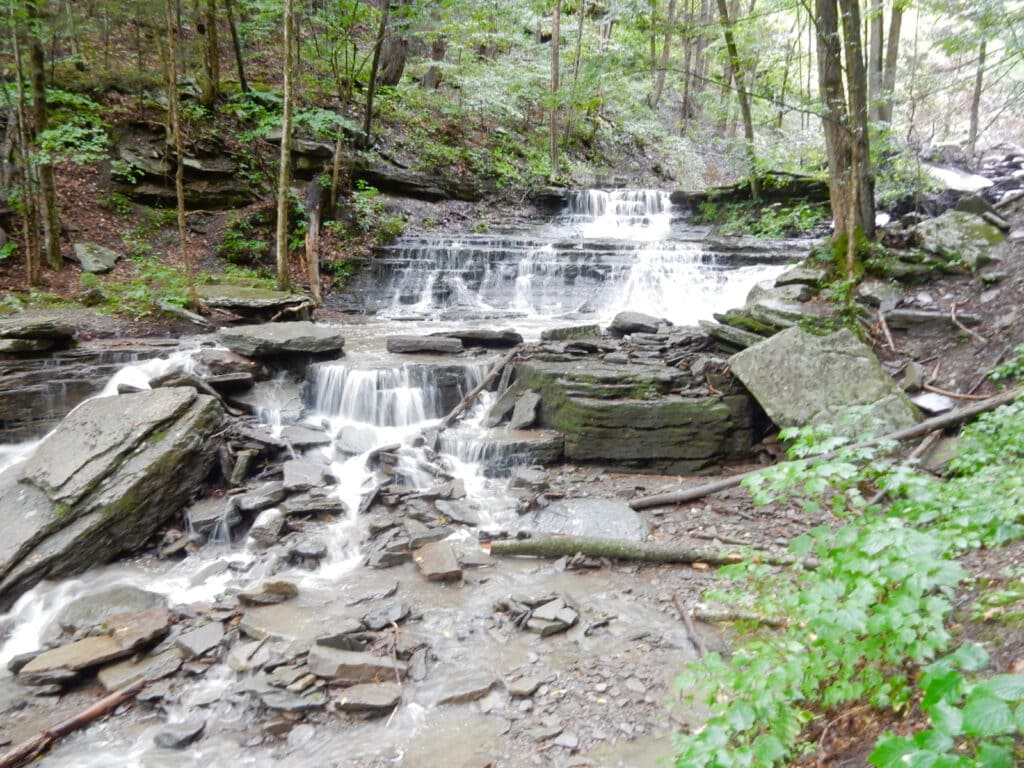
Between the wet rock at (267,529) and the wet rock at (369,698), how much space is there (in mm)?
2512

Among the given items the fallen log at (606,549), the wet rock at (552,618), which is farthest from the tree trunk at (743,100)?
the wet rock at (552,618)

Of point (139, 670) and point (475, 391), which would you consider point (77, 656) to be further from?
point (475, 391)

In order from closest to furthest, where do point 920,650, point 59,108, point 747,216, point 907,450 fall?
1. point 920,650
2. point 907,450
3. point 59,108
4. point 747,216

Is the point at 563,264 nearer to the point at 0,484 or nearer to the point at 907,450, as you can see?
the point at 907,450

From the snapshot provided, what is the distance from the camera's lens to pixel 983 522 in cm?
280

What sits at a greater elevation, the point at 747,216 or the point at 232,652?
the point at 747,216

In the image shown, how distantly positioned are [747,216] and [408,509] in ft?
46.5

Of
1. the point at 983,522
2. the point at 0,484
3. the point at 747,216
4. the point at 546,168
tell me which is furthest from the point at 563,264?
the point at 983,522

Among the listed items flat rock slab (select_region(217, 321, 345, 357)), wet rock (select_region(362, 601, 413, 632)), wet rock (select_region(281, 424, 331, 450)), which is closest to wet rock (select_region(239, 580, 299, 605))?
wet rock (select_region(362, 601, 413, 632))

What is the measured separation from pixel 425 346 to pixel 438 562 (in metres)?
4.94

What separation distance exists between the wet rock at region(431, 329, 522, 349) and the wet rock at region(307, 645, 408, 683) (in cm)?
641

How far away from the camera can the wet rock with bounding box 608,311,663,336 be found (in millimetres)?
10172

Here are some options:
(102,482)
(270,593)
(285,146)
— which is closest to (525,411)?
(270,593)

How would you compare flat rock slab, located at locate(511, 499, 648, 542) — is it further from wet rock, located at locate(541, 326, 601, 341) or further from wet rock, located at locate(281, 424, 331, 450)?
wet rock, located at locate(541, 326, 601, 341)
